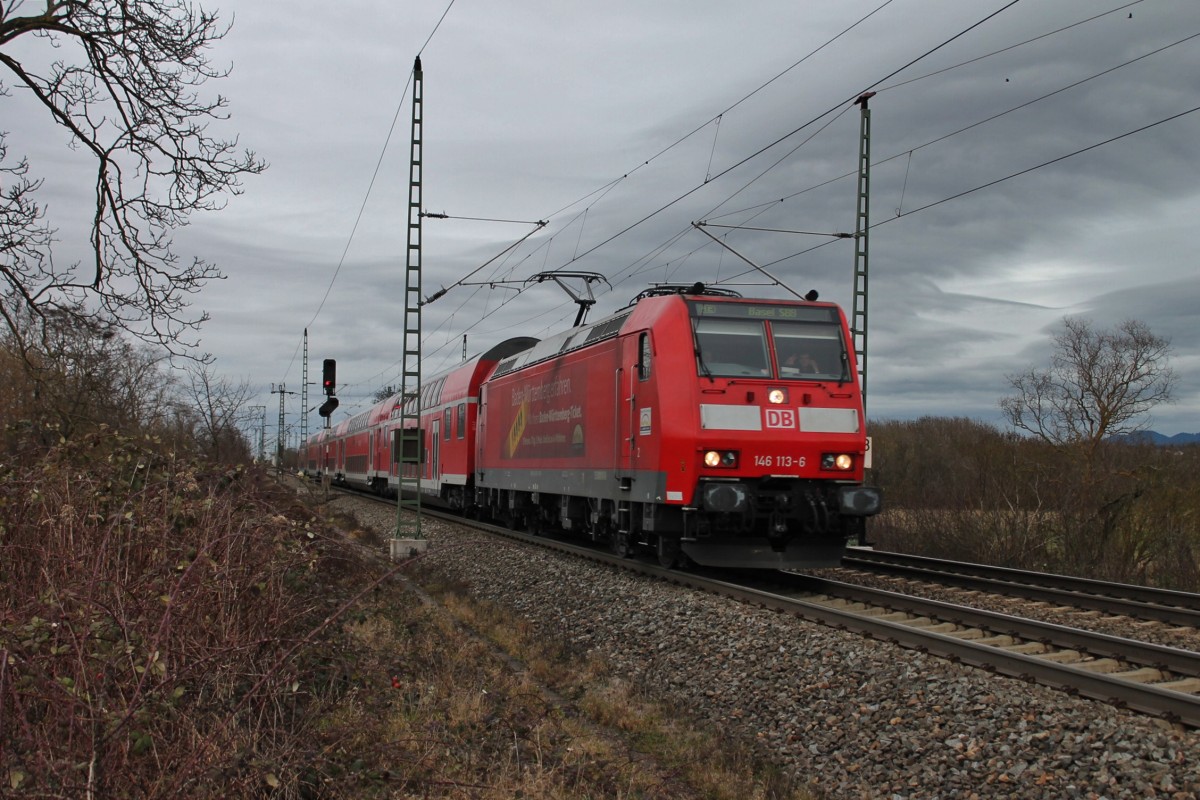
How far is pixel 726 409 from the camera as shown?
37.8 feet

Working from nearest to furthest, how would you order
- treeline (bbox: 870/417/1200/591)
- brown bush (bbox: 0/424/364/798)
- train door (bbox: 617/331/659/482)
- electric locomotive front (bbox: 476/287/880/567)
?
brown bush (bbox: 0/424/364/798) < electric locomotive front (bbox: 476/287/880/567) < train door (bbox: 617/331/659/482) < treeline (bbox: 870/417/1200/591)

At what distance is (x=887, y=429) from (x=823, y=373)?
39618 mm

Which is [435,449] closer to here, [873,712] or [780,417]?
[780,417]

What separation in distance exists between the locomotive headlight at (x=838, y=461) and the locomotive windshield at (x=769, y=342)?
3.27ft

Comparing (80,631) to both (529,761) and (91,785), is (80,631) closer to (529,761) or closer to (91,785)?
(91,785)

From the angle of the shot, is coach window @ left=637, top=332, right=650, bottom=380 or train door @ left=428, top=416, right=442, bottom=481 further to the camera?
train door @ left=428, top=416, right=442, bottom=481

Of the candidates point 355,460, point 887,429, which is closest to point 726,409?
point 355,460

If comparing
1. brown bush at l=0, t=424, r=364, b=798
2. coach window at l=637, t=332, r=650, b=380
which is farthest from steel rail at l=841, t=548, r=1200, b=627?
brown bush at l=0, t=424, r=364, b=798

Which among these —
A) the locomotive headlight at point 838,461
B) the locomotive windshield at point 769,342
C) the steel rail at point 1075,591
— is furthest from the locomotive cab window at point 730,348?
the steel rail at point 1075,591

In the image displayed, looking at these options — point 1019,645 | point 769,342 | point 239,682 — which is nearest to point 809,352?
point 769,342

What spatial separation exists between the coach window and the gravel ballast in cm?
298

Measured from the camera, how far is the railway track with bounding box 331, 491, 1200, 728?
6.04m

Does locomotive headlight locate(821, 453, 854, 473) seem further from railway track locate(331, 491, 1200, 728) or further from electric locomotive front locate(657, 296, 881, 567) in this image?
railway track locate(331, 491, 1200, 728)

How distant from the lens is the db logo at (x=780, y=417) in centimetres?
1161
